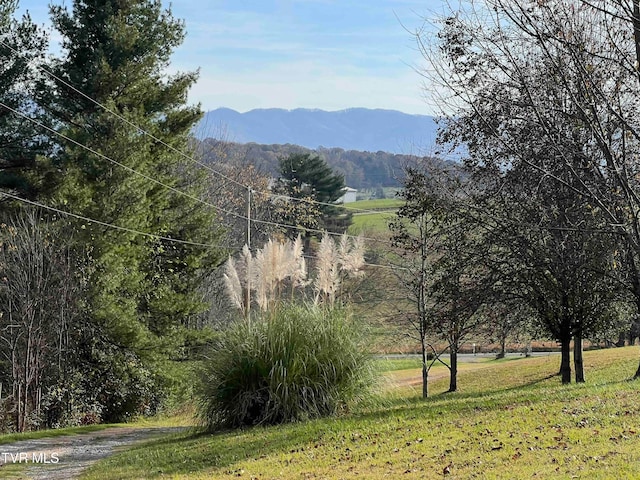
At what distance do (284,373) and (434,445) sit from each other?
9.13 feet

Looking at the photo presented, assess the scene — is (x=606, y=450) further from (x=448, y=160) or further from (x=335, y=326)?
(x=448, y=160)

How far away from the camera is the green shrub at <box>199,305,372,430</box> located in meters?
8.61

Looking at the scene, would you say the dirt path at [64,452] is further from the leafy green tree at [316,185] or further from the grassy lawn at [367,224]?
the leafy green tree at [316,185]

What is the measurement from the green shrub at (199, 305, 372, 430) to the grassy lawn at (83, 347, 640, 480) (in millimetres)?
340

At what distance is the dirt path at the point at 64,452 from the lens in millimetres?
7762

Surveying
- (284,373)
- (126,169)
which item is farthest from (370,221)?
(284,373)

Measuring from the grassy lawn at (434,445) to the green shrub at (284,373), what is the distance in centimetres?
34

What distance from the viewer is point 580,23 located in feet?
27.5

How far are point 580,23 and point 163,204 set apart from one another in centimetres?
1330

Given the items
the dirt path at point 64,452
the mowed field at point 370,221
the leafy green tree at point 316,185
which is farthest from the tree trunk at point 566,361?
the leafy green tree at point 316,185

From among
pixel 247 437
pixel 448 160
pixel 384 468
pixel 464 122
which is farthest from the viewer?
pixel 448 160

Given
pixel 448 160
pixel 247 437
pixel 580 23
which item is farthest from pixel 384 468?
pixel 448 160

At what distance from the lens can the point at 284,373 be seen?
855cm

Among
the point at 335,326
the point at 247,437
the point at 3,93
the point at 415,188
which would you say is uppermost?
the point at 3,93
